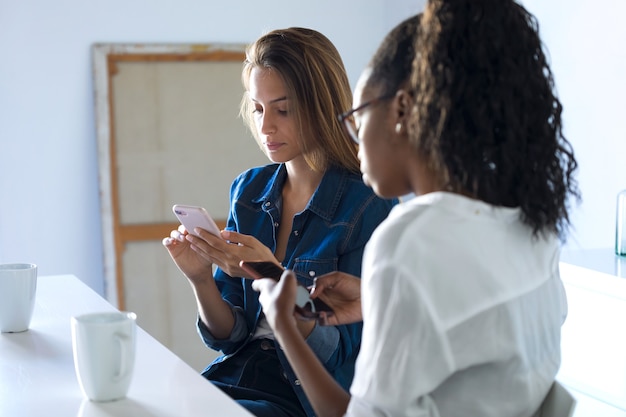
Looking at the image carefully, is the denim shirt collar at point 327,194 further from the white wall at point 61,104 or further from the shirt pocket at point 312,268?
the white wall at point 61,104

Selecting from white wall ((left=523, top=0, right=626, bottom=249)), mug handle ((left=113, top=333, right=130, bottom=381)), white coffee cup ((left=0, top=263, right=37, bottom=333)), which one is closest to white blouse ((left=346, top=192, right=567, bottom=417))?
mug handle ((left=113, top=333, right=130, bottom=381))

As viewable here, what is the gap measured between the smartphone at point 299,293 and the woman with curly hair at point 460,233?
5.3 inches

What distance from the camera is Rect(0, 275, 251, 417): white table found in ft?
4.09

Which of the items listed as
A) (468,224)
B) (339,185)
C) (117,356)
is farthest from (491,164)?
(339,185)

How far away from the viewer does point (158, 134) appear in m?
3.51

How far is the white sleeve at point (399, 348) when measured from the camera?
106 cm

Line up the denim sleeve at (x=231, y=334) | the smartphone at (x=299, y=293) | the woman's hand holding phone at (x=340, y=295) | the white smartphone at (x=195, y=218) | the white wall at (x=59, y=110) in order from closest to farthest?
the smartphone at (x=299, y=293), the woman's hand holding phone at (x=340, y=295), the white smartphone at (x=195, y=218), the denim sleeve at (x=231, y=334), the white wall at (x=59, y=110)

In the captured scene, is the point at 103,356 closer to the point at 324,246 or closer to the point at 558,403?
the point at 558,403

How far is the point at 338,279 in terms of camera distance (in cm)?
155

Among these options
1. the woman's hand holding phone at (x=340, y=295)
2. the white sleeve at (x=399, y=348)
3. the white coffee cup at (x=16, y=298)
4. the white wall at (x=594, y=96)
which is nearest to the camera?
the white sleeve at (x=399, y=348)

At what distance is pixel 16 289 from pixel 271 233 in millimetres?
610

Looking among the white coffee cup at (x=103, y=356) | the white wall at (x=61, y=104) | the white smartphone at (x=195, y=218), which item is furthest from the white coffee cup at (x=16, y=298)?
the white wall at (x=61, y=104)

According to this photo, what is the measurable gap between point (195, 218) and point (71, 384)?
55cm

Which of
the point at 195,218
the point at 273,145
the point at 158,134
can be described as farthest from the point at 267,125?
the point at 158,134
